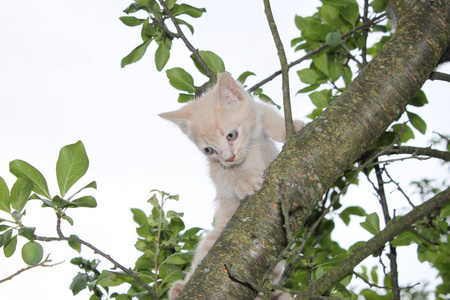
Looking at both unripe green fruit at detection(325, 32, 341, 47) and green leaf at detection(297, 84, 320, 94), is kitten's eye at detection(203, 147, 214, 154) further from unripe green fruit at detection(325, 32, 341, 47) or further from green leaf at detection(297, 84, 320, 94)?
unripe green fruit at detection(325, 32, 341, 47)

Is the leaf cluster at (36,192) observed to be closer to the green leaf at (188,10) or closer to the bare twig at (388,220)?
the green leaf at (188,10)

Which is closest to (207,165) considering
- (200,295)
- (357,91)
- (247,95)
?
(247,95)

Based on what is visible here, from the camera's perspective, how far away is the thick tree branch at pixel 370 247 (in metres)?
1.83

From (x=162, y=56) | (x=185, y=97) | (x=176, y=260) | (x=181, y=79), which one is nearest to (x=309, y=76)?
(x=185, y=97)

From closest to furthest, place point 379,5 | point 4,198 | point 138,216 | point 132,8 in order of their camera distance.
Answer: point 4,198
point 132,8
point 138,216
point 379,5

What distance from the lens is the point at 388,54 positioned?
210 centimetres

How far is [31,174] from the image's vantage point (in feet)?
6.59

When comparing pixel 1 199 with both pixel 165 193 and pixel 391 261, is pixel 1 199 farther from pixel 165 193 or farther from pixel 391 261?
pixel 391 261

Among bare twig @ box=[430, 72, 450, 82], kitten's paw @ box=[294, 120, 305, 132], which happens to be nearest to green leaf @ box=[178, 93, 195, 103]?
kitten's paw @ box=[294, 120, 305, 132]

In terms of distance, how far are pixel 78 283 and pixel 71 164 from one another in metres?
0.76

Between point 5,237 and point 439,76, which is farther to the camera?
point 439,76

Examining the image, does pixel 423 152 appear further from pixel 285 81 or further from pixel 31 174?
pixel 31 174

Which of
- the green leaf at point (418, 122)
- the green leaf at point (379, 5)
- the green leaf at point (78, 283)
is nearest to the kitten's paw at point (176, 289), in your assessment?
the green leaf at point (78, 283)

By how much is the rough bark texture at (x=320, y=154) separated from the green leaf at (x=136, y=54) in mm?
1279
